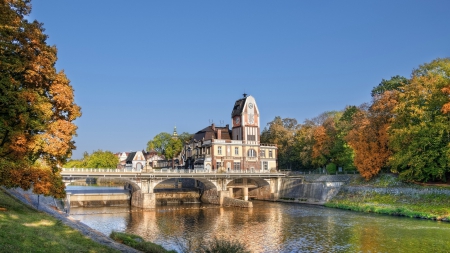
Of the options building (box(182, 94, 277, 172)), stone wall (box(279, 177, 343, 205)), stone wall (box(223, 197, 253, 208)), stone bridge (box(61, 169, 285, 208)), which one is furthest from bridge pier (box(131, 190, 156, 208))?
stone wall (box(279, 177, 343, 205))

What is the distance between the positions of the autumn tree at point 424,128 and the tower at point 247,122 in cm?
3291

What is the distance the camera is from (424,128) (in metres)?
42.9

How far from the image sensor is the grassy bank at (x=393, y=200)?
39.7m

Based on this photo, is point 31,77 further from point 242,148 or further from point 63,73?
point 242,148

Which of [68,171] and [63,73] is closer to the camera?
[63,73]

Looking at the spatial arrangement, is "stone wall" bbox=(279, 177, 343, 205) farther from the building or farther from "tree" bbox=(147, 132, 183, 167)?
"tree" bbox=(147, 132, 183, 167)

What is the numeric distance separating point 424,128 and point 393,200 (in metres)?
9.55

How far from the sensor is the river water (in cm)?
2770

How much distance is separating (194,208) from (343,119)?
3128 centimetres

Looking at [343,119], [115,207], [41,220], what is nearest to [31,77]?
[41,220]

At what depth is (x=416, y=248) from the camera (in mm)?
26125

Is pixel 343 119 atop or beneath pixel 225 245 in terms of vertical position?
atop

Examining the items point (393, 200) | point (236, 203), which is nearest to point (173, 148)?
point (236, 203)

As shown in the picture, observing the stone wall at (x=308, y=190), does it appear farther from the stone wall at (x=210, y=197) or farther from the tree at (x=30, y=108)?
the tree at (x=30, y=108)
